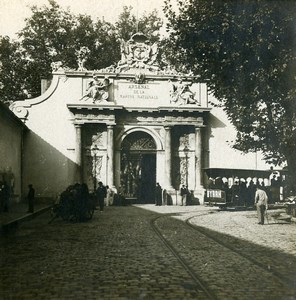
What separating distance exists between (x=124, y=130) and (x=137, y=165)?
227 cm

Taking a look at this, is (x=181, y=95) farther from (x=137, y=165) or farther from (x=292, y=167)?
(x=292, y=167)

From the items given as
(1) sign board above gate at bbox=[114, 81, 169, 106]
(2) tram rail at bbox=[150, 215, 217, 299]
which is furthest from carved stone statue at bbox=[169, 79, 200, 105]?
(2) tram rail at bbox=[150, 215, 217, 299]

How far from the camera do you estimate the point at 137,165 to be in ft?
93.4

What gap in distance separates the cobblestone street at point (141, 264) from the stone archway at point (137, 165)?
15.0 m

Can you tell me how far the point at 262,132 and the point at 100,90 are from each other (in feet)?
43.7

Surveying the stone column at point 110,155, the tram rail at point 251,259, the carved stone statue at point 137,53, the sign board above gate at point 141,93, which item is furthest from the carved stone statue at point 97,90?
the tram rail at point 251,259

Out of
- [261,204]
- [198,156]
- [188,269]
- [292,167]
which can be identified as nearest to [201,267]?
[188,269]

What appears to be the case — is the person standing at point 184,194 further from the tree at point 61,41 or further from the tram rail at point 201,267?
the tram rail at point 201,267

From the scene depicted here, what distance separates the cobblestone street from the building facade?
1459cm

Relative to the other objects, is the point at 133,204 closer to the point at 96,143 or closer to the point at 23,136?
the point at 96,143

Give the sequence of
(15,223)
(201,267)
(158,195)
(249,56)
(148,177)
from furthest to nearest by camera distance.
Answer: (148,177) → (158,195) → (249,56) → (15,223) → (201,267)

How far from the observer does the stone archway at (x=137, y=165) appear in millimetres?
28344

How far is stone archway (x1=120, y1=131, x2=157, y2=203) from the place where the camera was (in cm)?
2834

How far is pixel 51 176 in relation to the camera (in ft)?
90.9
